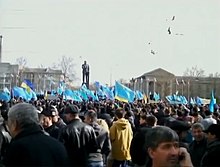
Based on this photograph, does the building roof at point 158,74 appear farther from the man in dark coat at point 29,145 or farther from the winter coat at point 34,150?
the winter coat at point 34,150

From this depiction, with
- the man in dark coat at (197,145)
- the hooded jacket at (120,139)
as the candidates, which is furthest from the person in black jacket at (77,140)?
the hooded jacket at (120,139)

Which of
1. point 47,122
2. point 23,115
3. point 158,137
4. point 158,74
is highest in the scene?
point 158,74

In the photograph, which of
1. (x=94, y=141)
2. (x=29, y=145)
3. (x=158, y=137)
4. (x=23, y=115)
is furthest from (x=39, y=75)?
(x=158, y=137)

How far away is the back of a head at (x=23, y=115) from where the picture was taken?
16.4ft

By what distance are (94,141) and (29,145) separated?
12.8ft

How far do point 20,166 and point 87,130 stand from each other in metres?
3.83

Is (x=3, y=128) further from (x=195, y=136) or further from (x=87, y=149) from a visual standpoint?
(x=195, y=136)

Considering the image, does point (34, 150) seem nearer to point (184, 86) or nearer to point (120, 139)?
point (120, 139)

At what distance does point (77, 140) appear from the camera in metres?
8.35

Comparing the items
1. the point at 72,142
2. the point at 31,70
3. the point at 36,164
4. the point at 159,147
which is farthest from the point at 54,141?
the point at 31,70

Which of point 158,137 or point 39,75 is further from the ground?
point 39,75

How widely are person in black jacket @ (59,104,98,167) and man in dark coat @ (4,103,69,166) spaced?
3282mm

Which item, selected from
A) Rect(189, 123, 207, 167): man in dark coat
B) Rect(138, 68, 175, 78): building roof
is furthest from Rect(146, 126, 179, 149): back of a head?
Rect(138, 68, 175, 78): building roof

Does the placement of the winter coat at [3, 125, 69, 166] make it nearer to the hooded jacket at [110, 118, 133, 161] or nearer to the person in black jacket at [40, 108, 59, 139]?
the person in black jacket at [40, 108, 59, 139]
